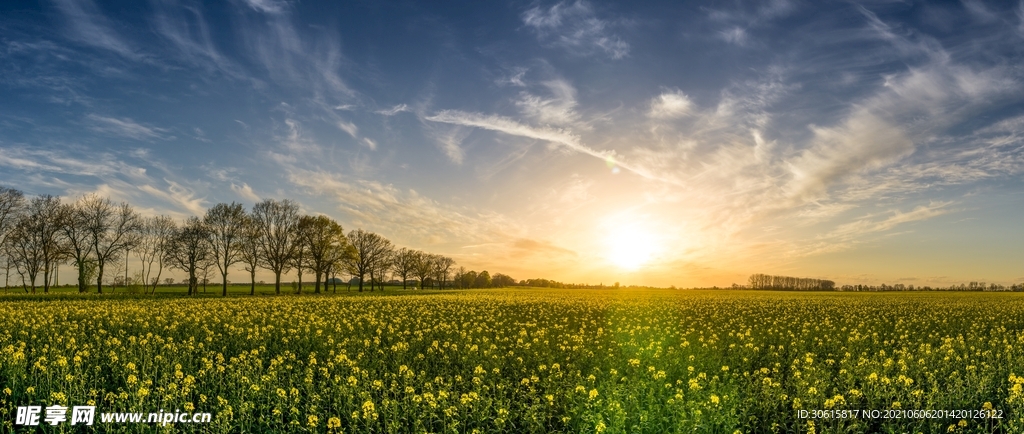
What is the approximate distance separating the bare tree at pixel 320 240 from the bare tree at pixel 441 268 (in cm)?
4926

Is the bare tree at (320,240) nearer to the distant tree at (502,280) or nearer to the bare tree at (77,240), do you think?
the bare tree at (77,240)

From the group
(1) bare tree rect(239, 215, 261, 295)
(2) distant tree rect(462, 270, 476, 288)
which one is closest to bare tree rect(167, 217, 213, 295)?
(1) bare tree rect(239, 215, 261, 295)

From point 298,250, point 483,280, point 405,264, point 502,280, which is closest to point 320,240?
point 298,250

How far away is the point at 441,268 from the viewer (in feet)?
416

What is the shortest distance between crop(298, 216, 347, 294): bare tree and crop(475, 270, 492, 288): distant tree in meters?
70.8

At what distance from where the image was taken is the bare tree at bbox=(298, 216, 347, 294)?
227 ft

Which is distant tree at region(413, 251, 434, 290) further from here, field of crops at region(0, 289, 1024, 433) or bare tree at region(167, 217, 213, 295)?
field of crops at region(0, 289, 1024, 433)

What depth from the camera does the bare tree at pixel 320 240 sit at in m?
69.3

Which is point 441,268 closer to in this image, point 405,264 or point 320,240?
point 405,264

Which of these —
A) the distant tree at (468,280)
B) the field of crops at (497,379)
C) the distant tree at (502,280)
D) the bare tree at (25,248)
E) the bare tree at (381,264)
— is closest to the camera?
the field of crops at (497,379)

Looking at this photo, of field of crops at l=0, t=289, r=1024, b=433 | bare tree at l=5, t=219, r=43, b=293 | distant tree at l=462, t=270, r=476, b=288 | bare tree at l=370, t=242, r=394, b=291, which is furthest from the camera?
distant tree at l=462, t=270, r=476, b=288

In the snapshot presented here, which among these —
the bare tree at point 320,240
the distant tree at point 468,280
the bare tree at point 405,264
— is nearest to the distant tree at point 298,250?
the bare tree at point 320,240

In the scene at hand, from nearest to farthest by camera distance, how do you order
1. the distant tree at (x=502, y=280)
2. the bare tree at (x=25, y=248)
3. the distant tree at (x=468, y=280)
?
the bare tree at (x=25, y=248) → the distant tree at (x=468, y=280) → the distant tree at (x=502, y=280)

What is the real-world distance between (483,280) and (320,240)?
250 feet
